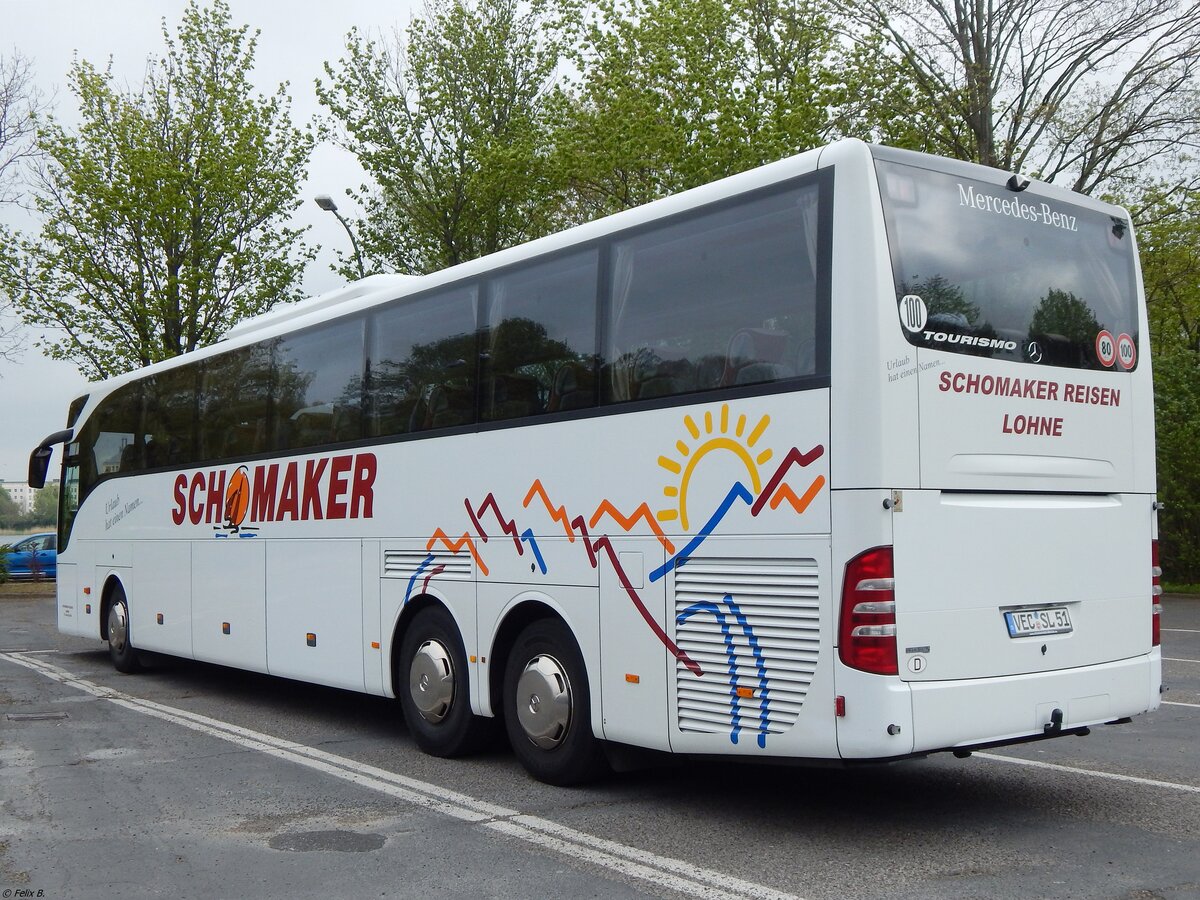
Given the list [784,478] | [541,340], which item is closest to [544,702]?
[541,340]

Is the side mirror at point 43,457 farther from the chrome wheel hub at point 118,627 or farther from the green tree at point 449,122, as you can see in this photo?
the green tree at point 449,122

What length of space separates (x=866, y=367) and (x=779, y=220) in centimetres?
104

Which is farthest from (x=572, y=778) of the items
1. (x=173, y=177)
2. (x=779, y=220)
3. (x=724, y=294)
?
(x=173, y=177)

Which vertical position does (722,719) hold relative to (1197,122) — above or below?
below

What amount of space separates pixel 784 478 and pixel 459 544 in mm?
3256

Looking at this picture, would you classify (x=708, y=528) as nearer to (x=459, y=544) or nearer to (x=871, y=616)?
(x=871, y=616)

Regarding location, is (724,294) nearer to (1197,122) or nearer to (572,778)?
(572,778)

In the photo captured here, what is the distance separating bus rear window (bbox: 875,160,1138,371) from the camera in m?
6.36

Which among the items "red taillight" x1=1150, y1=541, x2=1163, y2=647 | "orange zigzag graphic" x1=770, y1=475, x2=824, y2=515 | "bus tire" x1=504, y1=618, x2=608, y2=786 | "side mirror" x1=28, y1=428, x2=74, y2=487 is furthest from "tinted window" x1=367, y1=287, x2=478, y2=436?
"side mirror" x1=28, y1=428, x2=74, y2=487

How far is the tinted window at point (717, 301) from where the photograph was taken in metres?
6.48

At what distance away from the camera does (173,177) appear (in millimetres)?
35562

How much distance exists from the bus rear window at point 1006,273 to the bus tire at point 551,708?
3019 millimetres

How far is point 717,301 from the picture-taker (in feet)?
22.7

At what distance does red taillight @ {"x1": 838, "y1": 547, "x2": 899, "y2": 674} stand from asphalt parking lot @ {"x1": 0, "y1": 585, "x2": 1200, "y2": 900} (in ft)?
3.12
